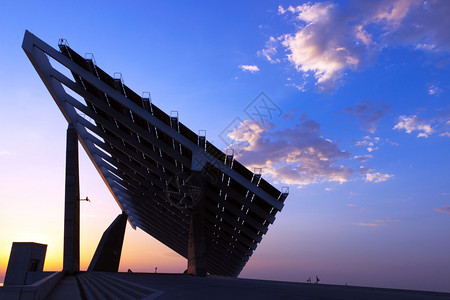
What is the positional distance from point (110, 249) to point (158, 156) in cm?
1782

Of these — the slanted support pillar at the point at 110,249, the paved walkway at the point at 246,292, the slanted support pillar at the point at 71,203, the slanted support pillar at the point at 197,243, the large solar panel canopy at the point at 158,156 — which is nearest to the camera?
the paved walkway at the point at 246,292

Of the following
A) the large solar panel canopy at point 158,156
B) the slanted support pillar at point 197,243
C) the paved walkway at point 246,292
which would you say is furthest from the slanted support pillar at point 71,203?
the paved walkway at point 246,292

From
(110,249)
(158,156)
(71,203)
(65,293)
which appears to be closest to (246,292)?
(65,293)

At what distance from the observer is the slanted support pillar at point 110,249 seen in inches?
1438

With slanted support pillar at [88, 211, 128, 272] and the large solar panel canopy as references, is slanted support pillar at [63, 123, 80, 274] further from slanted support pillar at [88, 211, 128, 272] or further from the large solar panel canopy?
slanted support pillar at [88, 211, 128, 272]

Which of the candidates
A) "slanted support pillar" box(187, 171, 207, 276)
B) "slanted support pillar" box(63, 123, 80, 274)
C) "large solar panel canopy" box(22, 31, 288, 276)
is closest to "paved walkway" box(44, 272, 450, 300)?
"large solar panel canopy" box(22, 31, 288, 276)

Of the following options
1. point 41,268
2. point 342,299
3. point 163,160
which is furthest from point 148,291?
point 41,268

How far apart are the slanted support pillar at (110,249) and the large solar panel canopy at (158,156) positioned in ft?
17.2

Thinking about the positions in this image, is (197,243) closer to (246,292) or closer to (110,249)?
(110,249)

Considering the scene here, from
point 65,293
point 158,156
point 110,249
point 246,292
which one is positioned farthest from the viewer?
point 110,249

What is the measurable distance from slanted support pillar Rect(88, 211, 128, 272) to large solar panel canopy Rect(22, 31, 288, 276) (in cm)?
524

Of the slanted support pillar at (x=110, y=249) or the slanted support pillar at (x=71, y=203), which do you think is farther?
the slanted support pillar at (x=110, y=249)

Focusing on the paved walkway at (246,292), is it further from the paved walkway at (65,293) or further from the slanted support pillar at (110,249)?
the slanted support pillar at (110,249)

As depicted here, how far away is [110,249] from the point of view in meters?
38.4
